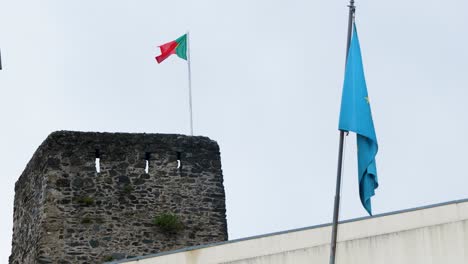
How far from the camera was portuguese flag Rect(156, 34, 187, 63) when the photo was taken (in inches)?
1458

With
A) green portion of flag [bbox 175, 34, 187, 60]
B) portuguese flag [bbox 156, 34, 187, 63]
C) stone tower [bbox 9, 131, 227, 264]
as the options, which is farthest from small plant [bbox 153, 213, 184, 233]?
green portion of flag [bbox 175, 34, 187, 60]

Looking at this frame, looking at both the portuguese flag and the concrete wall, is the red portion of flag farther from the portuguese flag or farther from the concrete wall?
the concrete wall

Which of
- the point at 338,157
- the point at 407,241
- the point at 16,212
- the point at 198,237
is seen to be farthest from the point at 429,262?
the point at 16,212

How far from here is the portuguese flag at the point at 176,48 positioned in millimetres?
37031

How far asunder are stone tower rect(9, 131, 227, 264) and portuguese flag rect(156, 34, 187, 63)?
190 cm

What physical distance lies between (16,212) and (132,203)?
2746mm

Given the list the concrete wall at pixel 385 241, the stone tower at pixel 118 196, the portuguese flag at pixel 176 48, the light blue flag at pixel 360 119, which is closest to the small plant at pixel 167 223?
the stone tower at pixel 118 196

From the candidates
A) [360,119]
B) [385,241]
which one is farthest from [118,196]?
[360,119]

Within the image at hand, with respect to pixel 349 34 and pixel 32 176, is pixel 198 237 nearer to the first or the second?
pixel 32 176

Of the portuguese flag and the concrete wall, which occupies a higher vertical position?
the portuguese flag

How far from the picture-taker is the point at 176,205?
35.5 meters

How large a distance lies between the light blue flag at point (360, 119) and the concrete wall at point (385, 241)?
1.76 metres

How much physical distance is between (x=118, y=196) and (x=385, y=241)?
8.10 m

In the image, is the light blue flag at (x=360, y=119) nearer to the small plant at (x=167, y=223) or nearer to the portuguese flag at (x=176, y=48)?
the small plant at (x=167, y=223)
